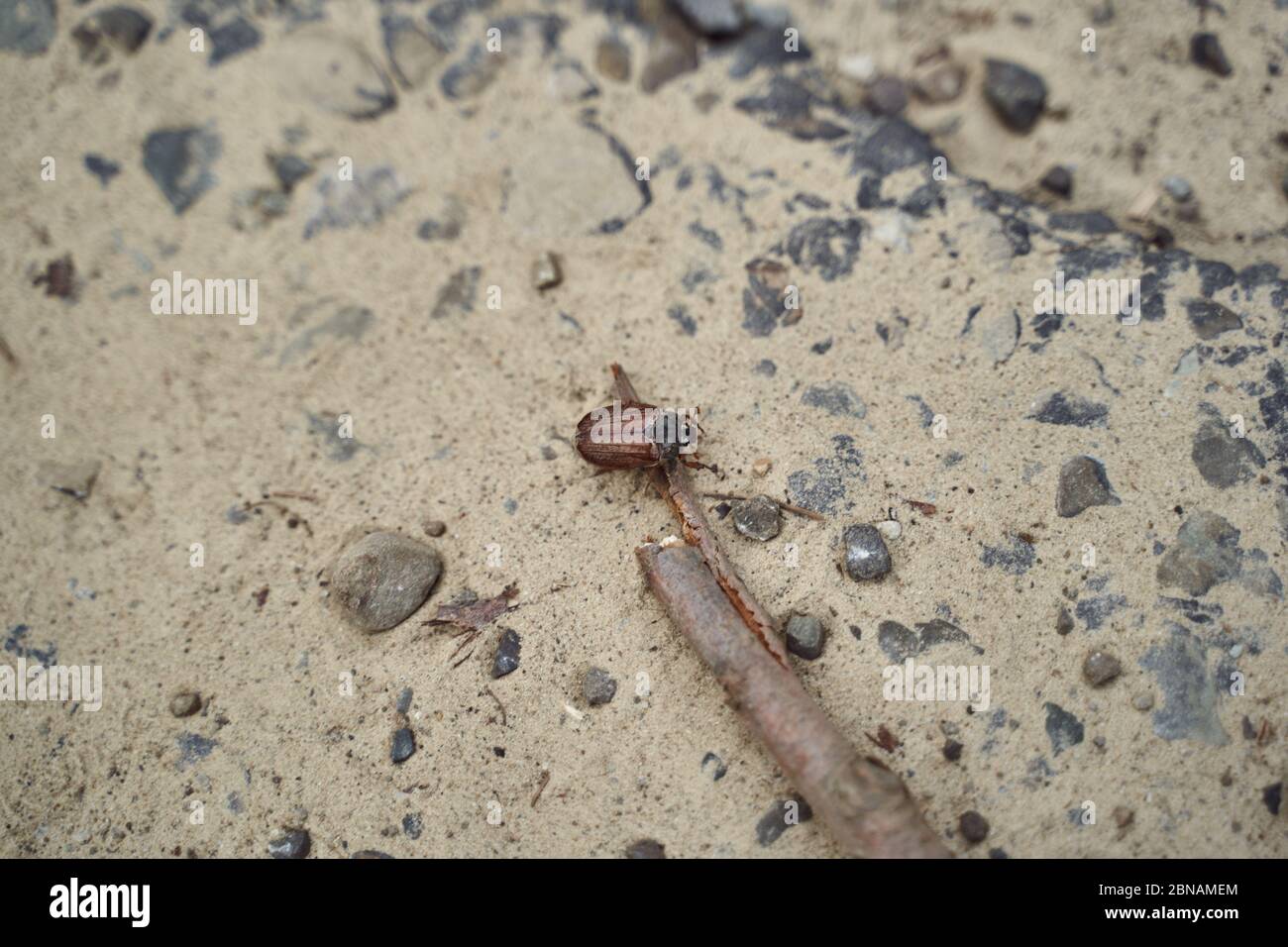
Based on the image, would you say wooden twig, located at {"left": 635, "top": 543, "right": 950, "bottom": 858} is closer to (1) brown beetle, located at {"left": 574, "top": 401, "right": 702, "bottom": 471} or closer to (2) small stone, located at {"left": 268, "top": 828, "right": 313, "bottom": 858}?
(1) brown beetle, located at {"left": 574, "top": 401, "right": 702, "bottom": 471}

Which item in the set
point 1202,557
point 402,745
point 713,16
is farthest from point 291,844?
point 713,16

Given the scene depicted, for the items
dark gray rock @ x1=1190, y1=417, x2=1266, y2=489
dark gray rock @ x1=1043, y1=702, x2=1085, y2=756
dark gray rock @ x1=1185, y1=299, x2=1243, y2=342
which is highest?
dark gray rock @ x1=1185, y1=299, x2=1243, y2=342

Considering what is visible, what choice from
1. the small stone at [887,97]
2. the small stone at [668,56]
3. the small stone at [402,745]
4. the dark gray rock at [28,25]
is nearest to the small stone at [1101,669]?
the small stone at [402,745]

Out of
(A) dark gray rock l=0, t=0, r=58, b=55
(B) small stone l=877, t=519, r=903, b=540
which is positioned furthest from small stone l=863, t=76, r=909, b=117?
(A) dark gray rock l=0, t=0, r=58, b=55

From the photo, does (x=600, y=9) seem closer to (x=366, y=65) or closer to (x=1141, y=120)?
(x=366, y=65)

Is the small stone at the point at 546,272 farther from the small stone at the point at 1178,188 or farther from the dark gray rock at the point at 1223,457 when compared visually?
the small stone at the point at 1178,188

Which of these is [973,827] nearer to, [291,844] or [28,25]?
[291,844]
